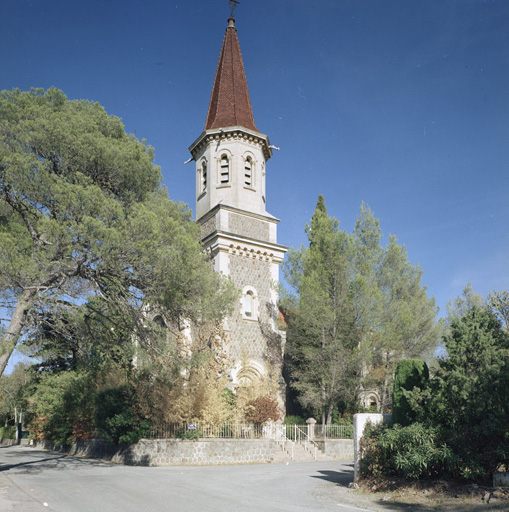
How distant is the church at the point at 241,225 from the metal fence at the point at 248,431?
2011 millimetres

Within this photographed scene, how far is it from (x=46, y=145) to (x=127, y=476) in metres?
9.47

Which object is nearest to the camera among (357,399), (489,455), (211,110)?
(489,455)

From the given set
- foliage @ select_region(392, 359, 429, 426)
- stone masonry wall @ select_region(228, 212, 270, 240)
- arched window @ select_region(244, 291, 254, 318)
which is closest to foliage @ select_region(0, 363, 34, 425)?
arched window @ select_region(244, 291, 254, 318)

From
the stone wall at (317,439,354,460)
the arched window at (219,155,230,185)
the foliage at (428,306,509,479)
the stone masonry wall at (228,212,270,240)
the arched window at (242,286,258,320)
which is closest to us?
the foliage at (428,306,509,479)

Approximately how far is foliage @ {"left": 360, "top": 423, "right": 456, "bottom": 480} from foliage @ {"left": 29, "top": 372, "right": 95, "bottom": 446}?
1478cm

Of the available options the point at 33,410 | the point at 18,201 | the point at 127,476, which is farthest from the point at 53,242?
the point at 33,410

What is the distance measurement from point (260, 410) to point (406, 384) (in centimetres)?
922

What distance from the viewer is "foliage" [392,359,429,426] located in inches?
460

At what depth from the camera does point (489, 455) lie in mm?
9383

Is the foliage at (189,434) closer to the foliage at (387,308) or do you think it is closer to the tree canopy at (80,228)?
the tree canopy at (80,228)

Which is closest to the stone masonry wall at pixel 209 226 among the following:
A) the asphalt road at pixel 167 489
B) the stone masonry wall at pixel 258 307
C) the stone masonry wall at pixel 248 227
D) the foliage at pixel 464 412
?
the stone masonry wall at pixel 248 227

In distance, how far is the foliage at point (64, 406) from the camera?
22.6m

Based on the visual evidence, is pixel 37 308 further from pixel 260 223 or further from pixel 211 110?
pixel 211 110

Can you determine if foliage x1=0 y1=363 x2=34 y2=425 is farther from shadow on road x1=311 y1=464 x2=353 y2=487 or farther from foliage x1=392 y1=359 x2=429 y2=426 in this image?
foliage x1=392 y1=359 x2=429 y2=426
